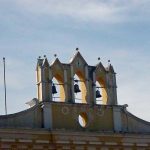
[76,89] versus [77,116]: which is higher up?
[76,89]

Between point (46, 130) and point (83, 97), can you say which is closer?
point (46, 130)

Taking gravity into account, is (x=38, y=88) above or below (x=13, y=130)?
above

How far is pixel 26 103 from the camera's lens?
1465 inches

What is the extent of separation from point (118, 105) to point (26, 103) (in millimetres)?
5461

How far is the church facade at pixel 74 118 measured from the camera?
35.9 m

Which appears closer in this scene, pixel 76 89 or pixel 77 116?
pixel 77 116

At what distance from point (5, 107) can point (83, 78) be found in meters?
4.87

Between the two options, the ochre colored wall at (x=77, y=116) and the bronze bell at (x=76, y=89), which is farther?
the bronze bell at (x=76, y=89)

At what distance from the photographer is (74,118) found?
3772cm

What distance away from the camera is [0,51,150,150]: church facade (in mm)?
35906

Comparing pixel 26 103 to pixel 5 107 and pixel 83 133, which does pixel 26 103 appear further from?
pixel 83 133

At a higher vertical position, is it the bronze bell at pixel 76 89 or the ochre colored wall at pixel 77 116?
the bronze bell at pixel 76 89

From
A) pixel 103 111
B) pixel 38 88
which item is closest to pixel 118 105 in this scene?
pixel 103 111

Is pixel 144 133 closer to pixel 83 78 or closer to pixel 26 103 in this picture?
pixel 83 78
